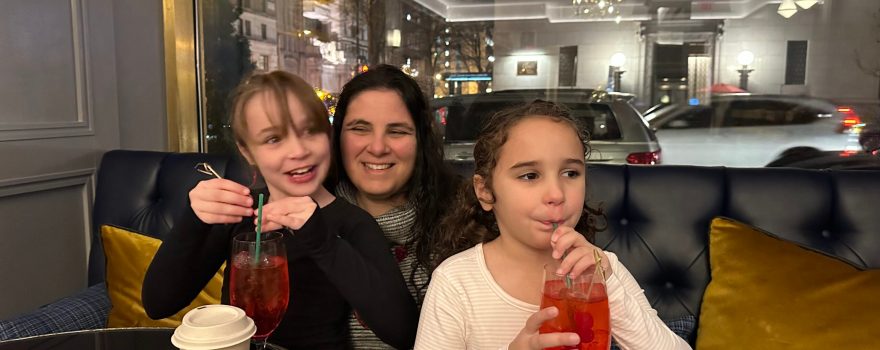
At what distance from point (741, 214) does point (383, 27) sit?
1794mm

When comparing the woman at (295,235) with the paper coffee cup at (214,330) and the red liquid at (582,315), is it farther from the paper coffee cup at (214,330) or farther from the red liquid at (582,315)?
the red liquid at (582,315)

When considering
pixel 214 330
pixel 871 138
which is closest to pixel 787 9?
pixel 871 138

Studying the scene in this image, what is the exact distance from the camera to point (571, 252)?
0.96m

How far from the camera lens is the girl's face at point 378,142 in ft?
4.95

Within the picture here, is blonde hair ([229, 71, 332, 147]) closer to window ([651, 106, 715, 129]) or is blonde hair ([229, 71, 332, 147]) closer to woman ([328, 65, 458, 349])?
woman ([328, 65, 458, 349])

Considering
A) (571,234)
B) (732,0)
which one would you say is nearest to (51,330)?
(571,234)

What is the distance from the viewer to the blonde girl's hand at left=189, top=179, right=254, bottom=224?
1.15 metres

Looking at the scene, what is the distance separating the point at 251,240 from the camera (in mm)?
1101

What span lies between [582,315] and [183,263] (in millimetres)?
850

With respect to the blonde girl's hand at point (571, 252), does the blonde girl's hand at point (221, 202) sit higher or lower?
higher

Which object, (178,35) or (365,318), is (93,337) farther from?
(178,35)

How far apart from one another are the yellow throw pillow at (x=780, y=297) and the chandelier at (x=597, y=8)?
1299mm

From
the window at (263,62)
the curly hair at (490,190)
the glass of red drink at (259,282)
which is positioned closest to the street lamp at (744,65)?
the curly hair at (490,190)

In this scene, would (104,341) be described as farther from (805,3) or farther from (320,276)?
(805,3)
